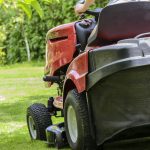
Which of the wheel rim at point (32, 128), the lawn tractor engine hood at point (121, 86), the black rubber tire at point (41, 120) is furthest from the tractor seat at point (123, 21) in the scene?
the wheel rim at point (32, 128)

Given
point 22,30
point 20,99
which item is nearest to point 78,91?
point 20,99

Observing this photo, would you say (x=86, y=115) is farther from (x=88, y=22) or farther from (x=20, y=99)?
(x=20, y=99)

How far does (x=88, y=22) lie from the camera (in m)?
5.43

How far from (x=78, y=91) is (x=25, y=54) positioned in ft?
75.3

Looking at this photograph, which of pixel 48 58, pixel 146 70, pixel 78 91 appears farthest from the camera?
pixel 48 58

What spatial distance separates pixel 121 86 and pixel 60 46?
1.62 meters

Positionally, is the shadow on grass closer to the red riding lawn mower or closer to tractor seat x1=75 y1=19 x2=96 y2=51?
tractor seat x1=75 y1=19 x2=96 y2=51

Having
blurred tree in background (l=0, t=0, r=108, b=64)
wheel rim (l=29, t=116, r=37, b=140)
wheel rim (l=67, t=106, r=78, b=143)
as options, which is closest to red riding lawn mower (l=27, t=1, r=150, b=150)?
wheel rim (l=67, t=106, r=78, b=143)

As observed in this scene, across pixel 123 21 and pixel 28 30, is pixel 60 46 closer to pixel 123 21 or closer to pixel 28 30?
pixel 123 21

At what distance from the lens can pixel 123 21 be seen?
174 inches

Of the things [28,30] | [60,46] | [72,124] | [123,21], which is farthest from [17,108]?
[28,30]

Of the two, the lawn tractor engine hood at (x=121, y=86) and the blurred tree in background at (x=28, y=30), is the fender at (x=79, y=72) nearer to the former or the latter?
the lawn tractor engine hood at (x=121, y=86)

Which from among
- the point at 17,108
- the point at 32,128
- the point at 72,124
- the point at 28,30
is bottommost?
the point at 28,30

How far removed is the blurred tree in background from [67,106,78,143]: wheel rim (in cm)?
1795
